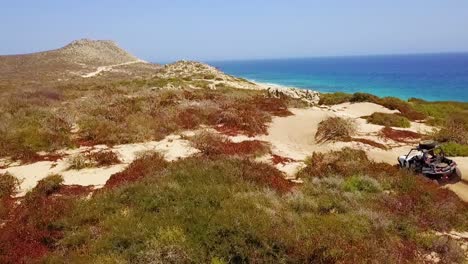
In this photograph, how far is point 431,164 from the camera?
13.5 m

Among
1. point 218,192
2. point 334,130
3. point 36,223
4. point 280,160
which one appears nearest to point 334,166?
point 280,160

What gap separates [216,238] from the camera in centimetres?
848

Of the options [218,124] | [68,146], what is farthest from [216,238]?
[218,124]

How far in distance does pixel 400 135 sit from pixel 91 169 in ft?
52.1

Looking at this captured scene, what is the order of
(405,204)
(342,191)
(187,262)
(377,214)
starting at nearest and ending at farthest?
(187,262), (377,214), (405,204), (342,191)

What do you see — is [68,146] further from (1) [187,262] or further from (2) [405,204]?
(2) [405,204]

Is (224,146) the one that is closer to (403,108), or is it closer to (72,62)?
(403,108)

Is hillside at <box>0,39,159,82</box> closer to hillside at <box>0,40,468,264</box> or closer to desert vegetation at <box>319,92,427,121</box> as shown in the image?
desert vegetation at <box>319,92,427,121</box>

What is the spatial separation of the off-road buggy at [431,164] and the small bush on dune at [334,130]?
5341 mm

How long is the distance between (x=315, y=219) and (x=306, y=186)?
107 inches

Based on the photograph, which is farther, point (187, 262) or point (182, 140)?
point (182, 140)

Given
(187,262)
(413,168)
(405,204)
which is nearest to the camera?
(187,262)

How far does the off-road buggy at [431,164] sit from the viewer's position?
43.6ft

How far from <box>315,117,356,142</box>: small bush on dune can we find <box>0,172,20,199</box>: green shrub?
1427cm
